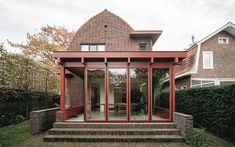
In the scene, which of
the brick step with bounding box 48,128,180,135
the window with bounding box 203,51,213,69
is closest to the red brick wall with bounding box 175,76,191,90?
the window with bounding box 203,51,213,69

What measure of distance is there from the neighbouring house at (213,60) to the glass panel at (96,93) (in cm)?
763

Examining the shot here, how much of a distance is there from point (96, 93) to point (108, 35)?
6196 mm

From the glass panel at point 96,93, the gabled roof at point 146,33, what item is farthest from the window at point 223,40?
the glass panel at point 96,93

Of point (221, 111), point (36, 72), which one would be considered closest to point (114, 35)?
point (36, 72)

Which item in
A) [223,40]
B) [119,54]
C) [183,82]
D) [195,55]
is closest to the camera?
[119,54]

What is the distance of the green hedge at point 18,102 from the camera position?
8.68 meters

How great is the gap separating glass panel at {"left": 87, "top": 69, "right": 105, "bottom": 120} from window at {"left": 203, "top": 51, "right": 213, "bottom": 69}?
9036 mm

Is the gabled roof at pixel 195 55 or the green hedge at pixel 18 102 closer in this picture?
the green hedge at pixel 18 102

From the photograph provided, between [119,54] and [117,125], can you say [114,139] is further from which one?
[119,54]

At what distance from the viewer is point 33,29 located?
71.3ft

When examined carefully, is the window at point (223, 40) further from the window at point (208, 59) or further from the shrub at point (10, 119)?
the shrub at point (10, 119)

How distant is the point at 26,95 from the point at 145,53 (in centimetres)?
759

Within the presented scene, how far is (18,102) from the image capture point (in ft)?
31.7

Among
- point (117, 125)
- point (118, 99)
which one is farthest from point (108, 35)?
point (117, 125)
